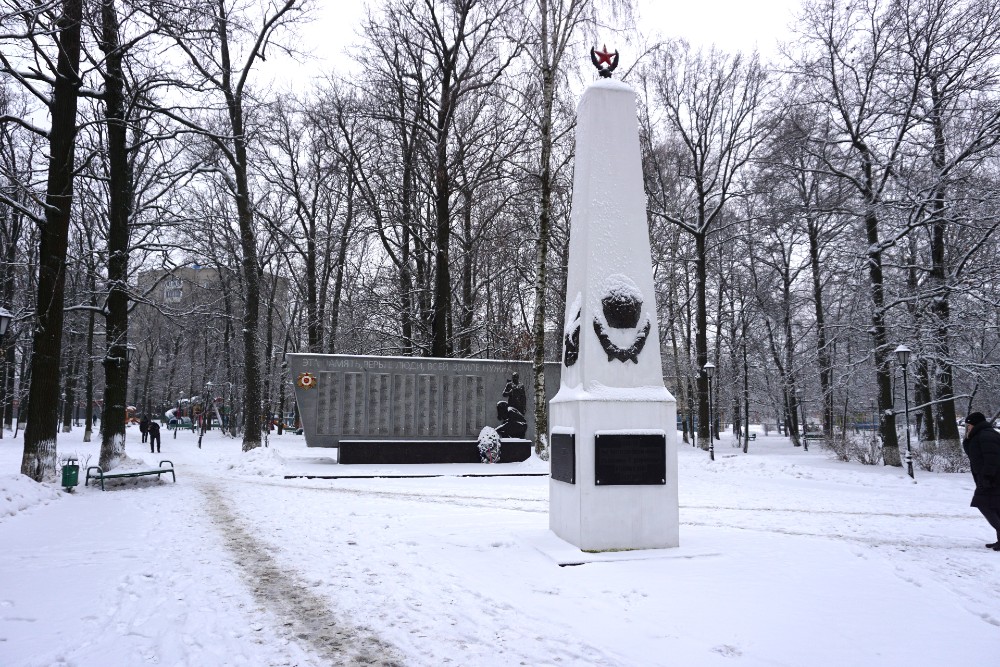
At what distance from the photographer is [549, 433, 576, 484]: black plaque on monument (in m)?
7.50

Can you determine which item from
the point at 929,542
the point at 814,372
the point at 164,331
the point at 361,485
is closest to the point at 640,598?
the point at 929,542

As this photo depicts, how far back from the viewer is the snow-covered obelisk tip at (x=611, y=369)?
7352mm

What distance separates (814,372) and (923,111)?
46.8ft

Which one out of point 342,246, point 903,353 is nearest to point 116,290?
point 342,246

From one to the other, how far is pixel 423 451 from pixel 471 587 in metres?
12.5

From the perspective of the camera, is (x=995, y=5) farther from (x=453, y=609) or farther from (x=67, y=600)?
(x=67, y=600)

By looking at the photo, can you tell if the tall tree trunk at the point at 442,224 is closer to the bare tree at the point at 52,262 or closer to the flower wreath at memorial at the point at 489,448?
the flower wreath at memorial at the point at 489,448

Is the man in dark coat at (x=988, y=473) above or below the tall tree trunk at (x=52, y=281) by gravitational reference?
below

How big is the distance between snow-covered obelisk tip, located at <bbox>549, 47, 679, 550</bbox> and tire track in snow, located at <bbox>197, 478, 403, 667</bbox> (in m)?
3.02

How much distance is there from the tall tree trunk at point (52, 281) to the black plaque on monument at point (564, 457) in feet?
34.9

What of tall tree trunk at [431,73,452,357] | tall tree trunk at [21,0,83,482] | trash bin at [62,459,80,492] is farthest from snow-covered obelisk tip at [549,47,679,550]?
tall tree trunk at [431,73,452,357]

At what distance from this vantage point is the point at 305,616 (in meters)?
5.27

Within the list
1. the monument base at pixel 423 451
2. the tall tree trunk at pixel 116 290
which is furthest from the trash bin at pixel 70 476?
the monument base at pixel 423 451

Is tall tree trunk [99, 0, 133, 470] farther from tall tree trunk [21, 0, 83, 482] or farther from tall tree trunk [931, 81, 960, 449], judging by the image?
tall tree trunk [931, 81, 960, 449]
